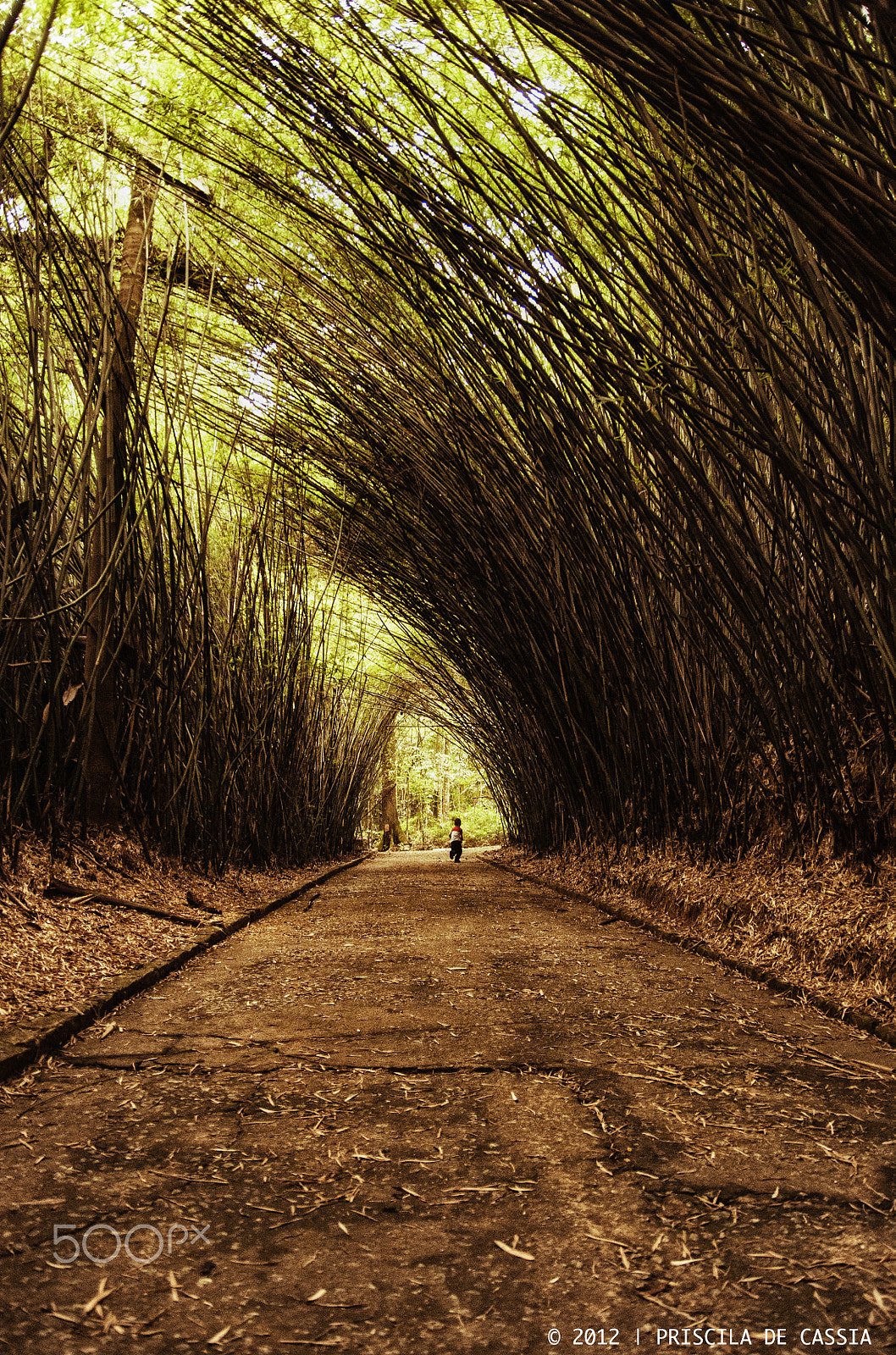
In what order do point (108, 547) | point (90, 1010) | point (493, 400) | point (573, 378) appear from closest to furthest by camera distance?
point (90, 1010)
point (573, 378)
point (108, 547)
point (493, 400)

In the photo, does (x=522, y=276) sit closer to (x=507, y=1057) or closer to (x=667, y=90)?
(x=667, y=90)

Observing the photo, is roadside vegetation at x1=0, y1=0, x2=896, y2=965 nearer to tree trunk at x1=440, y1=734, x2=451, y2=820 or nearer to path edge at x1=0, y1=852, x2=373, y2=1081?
path edge at x1=0, y1=852, x2=373, y2=1081

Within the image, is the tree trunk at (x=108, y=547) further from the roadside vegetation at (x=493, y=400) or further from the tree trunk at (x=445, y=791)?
the tree trunk at (x=445, y=791)

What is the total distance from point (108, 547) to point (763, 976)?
2069mm

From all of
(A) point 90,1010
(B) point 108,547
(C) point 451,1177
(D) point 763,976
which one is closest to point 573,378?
(B) point 108,547

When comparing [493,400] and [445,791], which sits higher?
[493,400]

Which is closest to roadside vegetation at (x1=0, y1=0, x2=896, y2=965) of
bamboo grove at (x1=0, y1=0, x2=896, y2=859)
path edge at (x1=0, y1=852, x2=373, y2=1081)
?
bamboo grove at (x1=0, y1=0, x2=896, y2=859)

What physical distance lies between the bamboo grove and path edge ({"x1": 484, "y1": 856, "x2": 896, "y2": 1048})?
354 mm

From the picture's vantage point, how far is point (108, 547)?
9.12 ft

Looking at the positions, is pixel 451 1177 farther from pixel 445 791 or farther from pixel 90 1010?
pixel 445 791

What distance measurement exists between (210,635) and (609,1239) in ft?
9.02

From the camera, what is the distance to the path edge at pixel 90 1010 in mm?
1411

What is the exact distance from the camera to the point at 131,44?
161 inches

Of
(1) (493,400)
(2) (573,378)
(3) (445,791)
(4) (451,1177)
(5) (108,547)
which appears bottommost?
(4) (451,1177)
